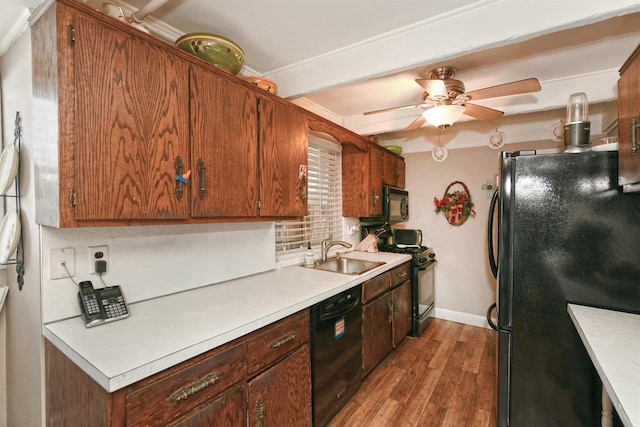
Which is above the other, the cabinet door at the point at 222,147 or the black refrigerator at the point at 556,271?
the cabinet door at the point at 222,147

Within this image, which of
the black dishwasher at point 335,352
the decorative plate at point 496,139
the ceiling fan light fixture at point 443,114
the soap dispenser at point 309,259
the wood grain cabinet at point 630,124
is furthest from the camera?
the decorative plate at point 496,139

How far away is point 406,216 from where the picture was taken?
3852 millimetres

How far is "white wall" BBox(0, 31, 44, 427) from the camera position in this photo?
1.29 m

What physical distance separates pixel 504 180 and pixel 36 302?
2.38 meters

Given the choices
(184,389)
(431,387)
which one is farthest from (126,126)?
(431,387)

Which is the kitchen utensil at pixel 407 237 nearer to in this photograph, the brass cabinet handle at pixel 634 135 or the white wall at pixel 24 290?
the brass cabinet handle at pixel 634 135

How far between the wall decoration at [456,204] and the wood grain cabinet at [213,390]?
2707mm

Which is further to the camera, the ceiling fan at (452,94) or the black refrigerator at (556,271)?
the ceiling fan at (452,94)

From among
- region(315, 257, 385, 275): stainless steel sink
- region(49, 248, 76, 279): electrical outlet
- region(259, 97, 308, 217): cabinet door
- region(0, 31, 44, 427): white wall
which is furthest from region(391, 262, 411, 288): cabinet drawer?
region(0, 31, 44, 427): white wall

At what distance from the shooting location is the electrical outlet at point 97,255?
1.38 metres

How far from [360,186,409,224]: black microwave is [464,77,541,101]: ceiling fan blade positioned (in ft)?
4.57

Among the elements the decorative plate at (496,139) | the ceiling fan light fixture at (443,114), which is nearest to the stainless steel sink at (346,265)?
the ceiling fan light fixture at (443,114)

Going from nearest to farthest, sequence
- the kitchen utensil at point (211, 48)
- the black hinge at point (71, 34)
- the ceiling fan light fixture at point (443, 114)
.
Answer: the black hinge at point (71, 34)
the kitchen utensil at point (211, 48)
the ceiling fan light fixture at point (443, 114)

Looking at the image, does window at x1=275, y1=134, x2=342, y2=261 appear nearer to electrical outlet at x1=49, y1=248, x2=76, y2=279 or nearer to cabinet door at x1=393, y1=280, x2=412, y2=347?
cabinet door at x1=393, y1=280, x2=412, y2=347
